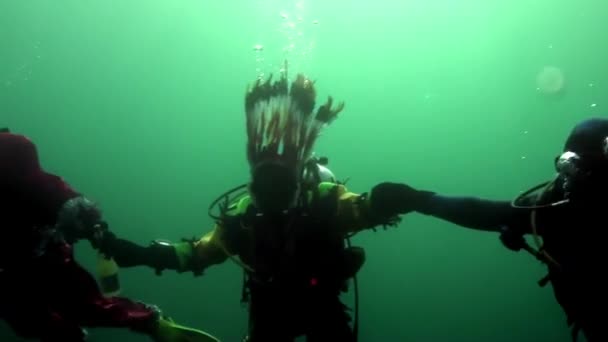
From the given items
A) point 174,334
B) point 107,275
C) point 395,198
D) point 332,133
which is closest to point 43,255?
point 107,275

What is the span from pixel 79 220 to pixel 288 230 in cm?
155

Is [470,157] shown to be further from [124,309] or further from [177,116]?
[124,309]

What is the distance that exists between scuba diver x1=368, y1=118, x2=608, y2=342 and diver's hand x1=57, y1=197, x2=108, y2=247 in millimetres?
2946

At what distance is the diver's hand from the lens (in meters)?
3.36

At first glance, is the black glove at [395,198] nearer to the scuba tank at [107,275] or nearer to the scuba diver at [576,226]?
the scuba diver at [576,226]

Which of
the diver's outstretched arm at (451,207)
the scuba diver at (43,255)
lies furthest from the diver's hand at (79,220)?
the diver's outstretched arm at (451,207)

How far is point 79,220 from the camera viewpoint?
3.44 m

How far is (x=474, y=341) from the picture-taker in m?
47.4

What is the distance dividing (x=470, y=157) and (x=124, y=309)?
10532 cm

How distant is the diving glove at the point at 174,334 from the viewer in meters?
3.79

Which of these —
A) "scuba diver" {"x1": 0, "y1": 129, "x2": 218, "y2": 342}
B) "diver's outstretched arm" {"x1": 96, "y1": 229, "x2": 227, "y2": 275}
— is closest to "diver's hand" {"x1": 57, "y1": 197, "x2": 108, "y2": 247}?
"scuba diver" {"x1": 0, "y1": 129, "x2": 218, "y2": 342}

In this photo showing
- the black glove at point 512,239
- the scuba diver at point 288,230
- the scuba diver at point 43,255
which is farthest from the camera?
the scuba diver at point 288,230

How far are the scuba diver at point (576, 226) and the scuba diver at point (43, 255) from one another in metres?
2.96

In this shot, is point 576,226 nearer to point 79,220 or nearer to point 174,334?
point 174,334
